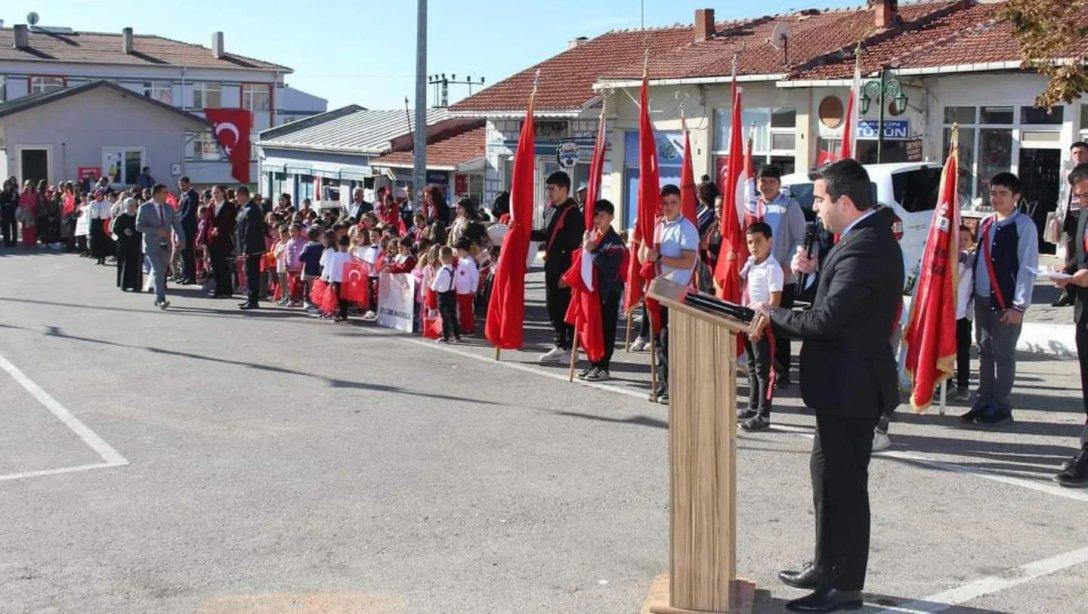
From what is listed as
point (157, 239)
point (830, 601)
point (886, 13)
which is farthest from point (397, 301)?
point (886, 13)

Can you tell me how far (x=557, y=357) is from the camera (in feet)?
45.1

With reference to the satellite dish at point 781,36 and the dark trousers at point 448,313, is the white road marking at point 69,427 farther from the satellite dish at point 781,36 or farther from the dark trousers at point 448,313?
the satellite dish at point 781,36

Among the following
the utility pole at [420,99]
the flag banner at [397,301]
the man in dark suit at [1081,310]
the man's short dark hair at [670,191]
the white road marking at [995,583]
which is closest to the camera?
the white road marking at [995,583]

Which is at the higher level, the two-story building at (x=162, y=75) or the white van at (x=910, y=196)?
the two-story building at (x=162, y=75)

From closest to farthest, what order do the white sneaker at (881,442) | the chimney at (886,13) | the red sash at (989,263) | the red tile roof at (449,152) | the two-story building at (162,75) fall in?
the white sneaker at (881,442), the red sash at (989,263), the chimney at (886,13), the red tile roof at (449,152), the two-story building at (162,75)

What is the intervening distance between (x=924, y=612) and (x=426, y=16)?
1820 cm

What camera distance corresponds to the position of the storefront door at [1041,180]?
23297 mm

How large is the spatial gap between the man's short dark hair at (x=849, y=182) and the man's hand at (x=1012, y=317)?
14.1 feet

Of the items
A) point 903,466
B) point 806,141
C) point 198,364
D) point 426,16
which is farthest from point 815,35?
point 903,466

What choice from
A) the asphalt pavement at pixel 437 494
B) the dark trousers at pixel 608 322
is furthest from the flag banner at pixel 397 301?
the dark trousers at pixel 608 322

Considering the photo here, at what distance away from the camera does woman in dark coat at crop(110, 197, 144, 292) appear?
864 inches

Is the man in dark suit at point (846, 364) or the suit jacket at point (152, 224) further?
the suit jacket at point (152, 224)

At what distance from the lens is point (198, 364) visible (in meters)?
13.8

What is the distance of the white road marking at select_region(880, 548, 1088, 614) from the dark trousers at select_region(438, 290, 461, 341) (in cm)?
948
